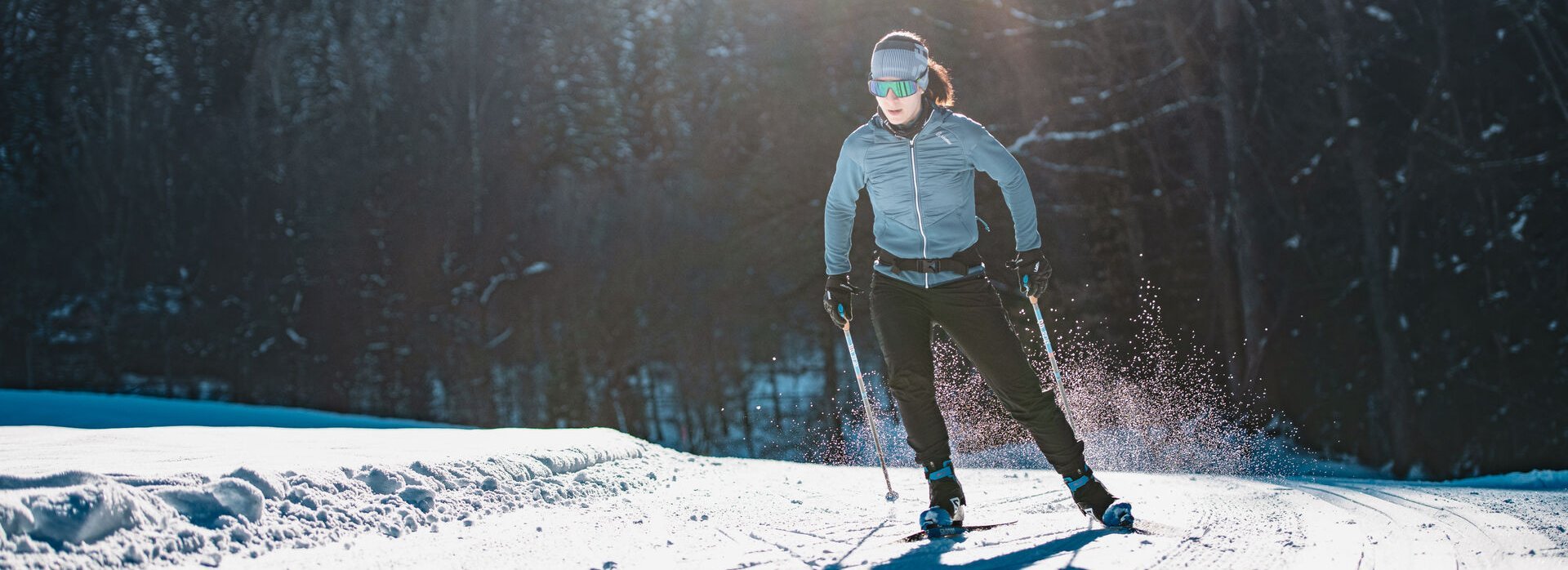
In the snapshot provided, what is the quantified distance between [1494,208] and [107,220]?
1705 centimetres

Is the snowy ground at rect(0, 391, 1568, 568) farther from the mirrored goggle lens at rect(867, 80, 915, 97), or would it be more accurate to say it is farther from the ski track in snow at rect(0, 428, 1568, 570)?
the mirrored goggle lens at rect(867, 80, 915, 97)

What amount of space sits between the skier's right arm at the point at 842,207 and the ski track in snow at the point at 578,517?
881 mm

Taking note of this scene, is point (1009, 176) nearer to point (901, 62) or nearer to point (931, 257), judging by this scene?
point (931, 257)

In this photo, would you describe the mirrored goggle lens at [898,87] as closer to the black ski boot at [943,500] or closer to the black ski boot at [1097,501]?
the black ski boot at [943,500]

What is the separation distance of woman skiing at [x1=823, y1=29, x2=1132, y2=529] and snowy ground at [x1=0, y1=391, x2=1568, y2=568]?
0.33m

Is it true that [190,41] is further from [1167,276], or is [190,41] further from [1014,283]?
[1167,276]

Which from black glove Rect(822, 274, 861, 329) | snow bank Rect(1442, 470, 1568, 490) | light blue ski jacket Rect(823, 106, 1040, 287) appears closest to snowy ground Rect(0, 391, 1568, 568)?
black glove Rect(822, 274, 861, 329)

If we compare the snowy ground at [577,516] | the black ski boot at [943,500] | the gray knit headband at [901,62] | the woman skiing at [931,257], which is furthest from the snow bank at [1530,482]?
the gray knit headband at [901,62]

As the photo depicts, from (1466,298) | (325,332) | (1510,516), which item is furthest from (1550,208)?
(325,332)

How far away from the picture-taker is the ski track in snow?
2275 mm

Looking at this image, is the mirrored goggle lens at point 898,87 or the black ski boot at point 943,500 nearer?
the black ski boot at point 943,500

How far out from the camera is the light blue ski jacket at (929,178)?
3.29m

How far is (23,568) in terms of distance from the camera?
1851mm

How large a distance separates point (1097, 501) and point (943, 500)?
17.5 inches
